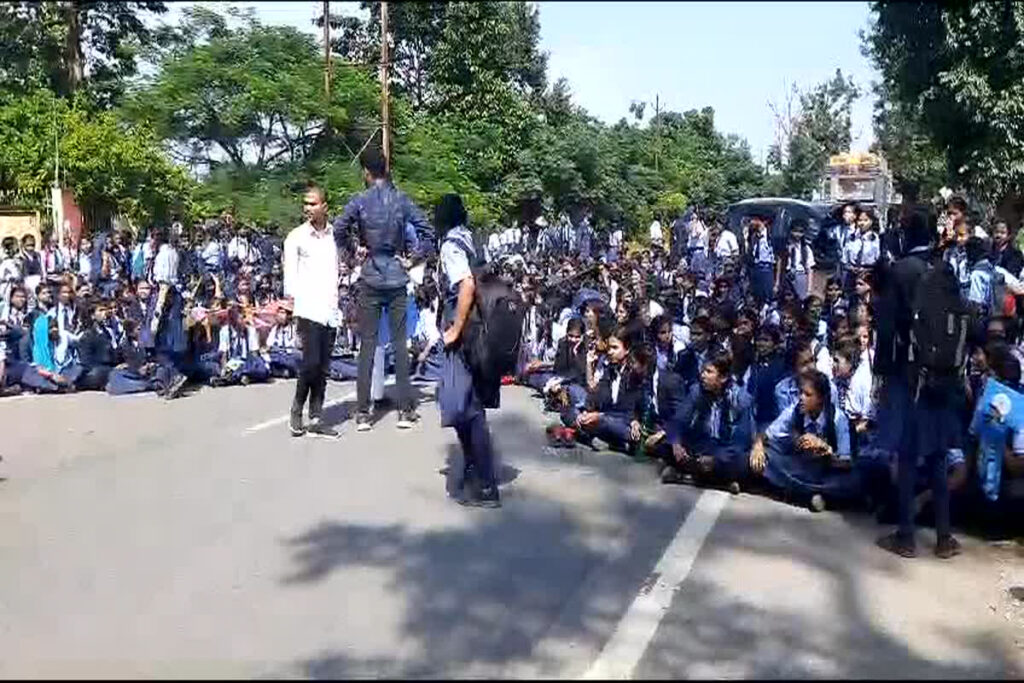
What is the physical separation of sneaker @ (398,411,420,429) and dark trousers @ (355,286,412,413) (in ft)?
0.56

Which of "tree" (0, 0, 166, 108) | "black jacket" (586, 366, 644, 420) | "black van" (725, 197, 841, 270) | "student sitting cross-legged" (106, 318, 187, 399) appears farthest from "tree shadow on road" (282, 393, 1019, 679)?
"tree" (0, 0, 166, 108)

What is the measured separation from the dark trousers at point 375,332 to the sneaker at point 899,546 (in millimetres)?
3719

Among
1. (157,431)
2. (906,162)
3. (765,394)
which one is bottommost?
(157,431)

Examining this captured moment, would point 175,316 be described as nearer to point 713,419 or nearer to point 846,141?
point 713,419

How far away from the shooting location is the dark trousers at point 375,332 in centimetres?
869

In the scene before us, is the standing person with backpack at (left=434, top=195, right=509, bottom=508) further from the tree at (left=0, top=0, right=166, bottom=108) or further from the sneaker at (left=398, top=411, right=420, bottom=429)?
the tree at (left=0, top=0, right=166, bottom=108)

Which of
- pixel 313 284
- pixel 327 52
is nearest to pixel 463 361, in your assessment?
pixel 313 284

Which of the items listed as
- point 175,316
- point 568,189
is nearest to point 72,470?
point 175,316

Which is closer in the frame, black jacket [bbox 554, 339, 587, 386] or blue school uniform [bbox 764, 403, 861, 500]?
blue school uniform [bbox 764, 403, 861, 500]

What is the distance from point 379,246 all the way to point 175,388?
3.77 metres

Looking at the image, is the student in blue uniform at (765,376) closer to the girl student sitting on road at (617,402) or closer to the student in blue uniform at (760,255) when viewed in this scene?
the girl student sitting on road at (617,402)

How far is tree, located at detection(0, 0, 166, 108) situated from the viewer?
32219mm

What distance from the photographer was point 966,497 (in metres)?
7.05

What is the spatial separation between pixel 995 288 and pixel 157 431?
749 cm
